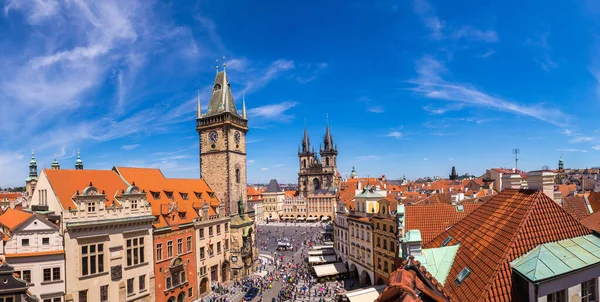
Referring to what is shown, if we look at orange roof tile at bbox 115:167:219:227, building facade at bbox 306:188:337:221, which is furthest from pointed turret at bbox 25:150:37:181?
building facade at bbox 306:188:337:221

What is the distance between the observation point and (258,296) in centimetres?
3962

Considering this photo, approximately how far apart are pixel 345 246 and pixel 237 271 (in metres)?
15.8

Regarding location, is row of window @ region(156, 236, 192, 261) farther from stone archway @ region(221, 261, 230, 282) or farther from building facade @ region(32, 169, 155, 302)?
stone archway @ region(221, 261, 230, 282)

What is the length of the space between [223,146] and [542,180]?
4165 centimetres

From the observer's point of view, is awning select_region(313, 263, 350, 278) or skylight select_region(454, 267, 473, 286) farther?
awning select_region(313, 263, 350, 278)

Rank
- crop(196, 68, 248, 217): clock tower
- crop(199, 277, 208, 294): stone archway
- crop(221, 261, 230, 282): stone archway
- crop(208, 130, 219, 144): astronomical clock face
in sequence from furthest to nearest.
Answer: crop(208, 130, 219, 144): astronomical clock face
crop(196, 68, 248, 217): clock tower
crop(221, 261, 230, 282): stone archway
crop(199, 277, 208, 294): stone archway

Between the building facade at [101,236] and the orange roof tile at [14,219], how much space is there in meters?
1.93

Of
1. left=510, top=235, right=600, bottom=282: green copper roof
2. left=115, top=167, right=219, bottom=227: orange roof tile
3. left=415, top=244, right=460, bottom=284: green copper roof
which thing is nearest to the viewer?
left=510, top=235, right=600, bottom=282: green copper roof

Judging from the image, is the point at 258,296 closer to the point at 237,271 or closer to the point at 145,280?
the point at 237,271

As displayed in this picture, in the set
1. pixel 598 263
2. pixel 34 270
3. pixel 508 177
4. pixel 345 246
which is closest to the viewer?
pixel 598 263

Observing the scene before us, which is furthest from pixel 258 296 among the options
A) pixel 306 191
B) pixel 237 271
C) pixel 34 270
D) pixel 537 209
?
pixel 306 191

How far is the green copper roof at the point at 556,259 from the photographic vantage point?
26.6ft

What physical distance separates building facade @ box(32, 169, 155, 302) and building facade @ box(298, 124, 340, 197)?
103609 mm

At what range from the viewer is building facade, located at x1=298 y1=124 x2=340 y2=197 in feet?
450
